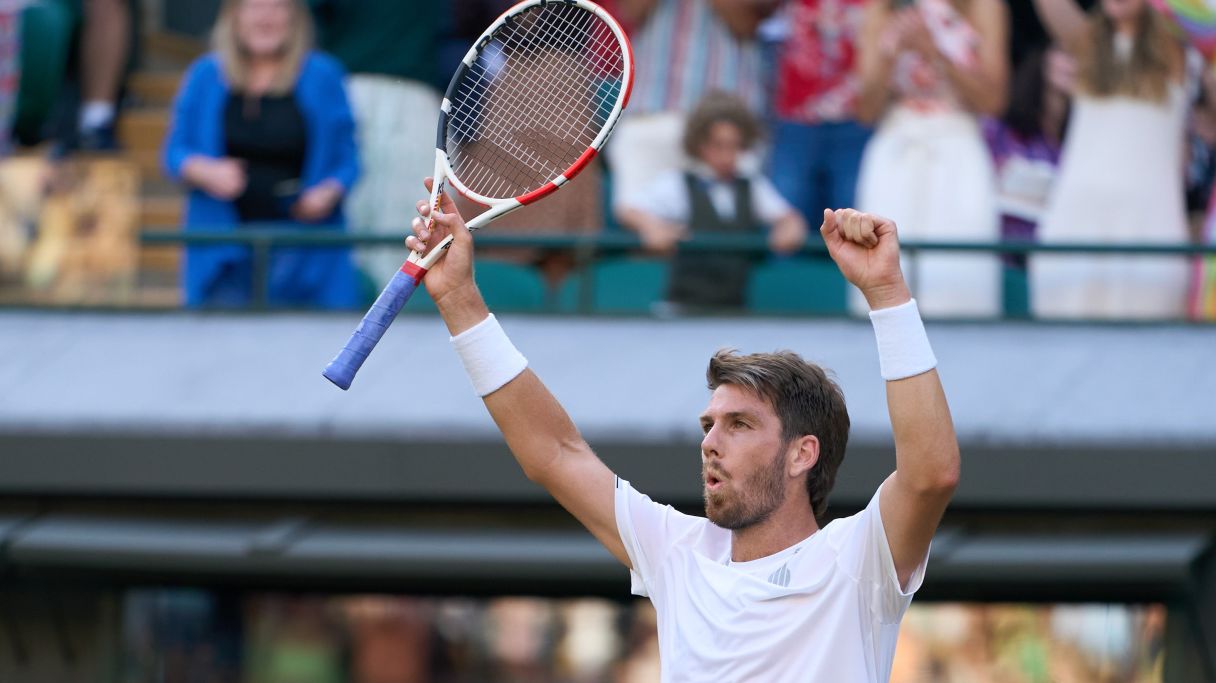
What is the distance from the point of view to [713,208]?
24.9 feet

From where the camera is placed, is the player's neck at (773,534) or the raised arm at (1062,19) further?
the raised arm at (1062,19)

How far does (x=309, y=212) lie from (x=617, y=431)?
162 cm

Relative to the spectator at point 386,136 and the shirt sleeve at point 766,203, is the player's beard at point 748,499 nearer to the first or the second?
the shirt sleeve at point 766,203

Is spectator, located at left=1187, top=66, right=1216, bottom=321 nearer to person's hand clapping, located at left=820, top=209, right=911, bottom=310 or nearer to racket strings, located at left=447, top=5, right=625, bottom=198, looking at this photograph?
racket strings, located at left=447, top=5, right=625, bottom=198

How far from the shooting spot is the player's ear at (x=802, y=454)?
3.54 meters

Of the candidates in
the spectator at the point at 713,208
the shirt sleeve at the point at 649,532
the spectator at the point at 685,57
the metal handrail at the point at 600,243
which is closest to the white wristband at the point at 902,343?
the shirt sleeve at the point at 649,532

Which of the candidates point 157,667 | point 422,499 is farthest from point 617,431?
point 157,667

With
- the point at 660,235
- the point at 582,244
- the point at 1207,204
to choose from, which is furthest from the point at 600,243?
the point at 1207,204

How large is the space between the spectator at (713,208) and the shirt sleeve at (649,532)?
12.4 ft

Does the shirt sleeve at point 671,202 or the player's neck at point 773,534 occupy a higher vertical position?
the shirt sleeve at point 671,202

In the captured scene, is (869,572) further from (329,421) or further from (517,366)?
(329,421)

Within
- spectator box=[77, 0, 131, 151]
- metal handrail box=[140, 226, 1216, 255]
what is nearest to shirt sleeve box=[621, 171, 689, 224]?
metal handrail box=[140, 226, 1216, 255]

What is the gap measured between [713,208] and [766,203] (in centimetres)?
21

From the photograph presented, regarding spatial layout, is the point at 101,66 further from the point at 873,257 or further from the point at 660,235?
the point at 873,257
